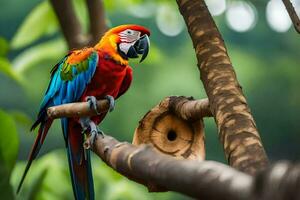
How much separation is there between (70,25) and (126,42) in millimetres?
366

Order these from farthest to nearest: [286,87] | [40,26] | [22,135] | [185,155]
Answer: [286,87] → [22,135] → [40,26] → [185,155]

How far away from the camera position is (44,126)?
3.15ft

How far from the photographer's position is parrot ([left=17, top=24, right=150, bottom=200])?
1018 mm

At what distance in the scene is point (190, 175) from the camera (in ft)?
1.41

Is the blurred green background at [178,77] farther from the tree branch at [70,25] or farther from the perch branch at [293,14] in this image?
the perch branch at [293,14]

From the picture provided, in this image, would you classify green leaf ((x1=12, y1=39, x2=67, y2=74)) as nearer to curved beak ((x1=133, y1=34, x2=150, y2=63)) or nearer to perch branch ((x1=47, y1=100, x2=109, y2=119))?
curved beak ((x1=133, y1=34, x2=150, y2=63))

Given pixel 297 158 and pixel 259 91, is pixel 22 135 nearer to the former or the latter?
pixel 259 91

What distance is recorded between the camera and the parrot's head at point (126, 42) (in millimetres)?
1022

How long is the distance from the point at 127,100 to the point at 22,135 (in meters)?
0.57

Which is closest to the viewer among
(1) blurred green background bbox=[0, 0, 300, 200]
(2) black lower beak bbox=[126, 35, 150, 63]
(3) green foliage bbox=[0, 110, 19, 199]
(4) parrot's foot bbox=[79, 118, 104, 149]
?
(4) parrot's foot bbox=[79, 118, 104, 149]

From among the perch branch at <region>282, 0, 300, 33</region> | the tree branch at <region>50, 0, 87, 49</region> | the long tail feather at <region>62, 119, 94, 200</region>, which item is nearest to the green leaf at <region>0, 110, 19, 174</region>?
the long tail feather at <region>62, 119, 94, 200</region>

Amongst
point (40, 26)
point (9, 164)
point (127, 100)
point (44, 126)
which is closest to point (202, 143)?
point (44, 126)

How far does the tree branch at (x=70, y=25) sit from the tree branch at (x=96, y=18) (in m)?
0.04

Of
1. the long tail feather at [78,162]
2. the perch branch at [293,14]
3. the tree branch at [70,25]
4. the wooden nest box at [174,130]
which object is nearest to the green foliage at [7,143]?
the long tail feather at [78,162]
